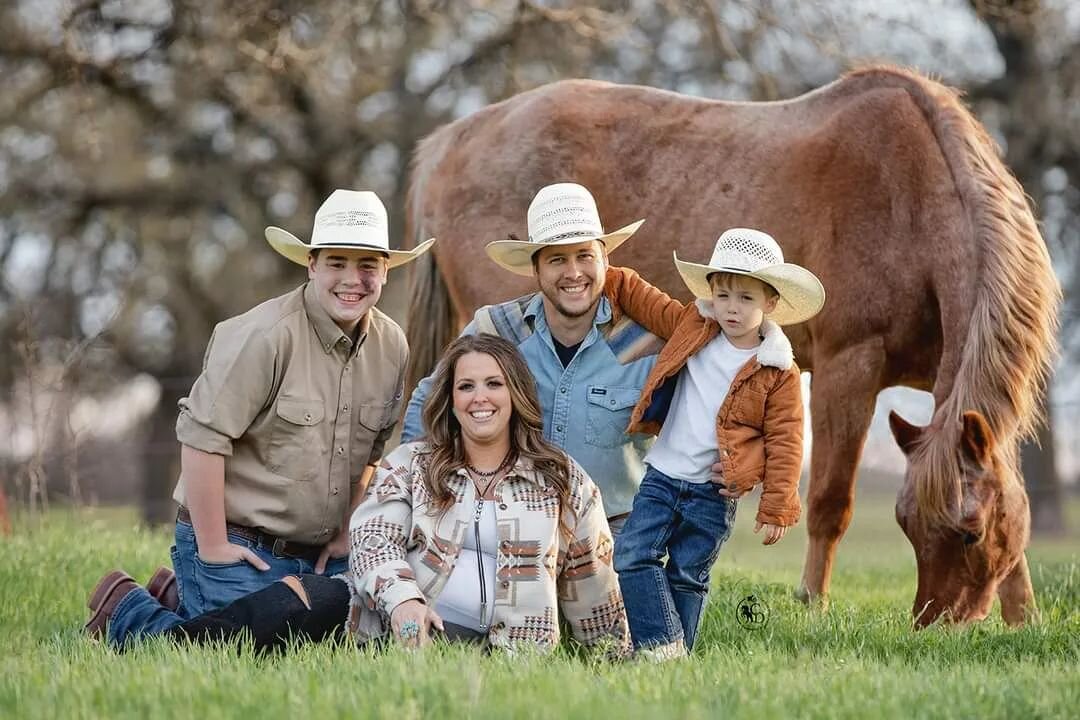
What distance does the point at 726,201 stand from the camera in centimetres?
691

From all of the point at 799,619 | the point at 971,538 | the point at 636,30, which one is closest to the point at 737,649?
the point at 799,619

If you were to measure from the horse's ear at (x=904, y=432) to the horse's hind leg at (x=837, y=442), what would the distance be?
2.87ft

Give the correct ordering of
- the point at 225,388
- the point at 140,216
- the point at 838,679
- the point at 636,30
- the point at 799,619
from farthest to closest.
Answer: the point at 140,216 < the point at 636,30 < the point at 799,619 < the point at 225,388 < the point at 838,679

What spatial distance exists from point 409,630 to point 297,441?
1.04 metres

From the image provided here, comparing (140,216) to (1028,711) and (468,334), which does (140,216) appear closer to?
(468,334)

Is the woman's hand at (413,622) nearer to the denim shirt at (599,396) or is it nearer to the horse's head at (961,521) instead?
the denim shirt at (599,396)

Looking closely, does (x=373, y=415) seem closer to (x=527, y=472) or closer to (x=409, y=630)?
(x=527, y=472)

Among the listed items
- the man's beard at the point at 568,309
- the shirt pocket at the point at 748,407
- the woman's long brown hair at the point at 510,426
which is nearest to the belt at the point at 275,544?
the woman's long brown hair at the point at 510,426

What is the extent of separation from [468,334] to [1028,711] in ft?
7.14

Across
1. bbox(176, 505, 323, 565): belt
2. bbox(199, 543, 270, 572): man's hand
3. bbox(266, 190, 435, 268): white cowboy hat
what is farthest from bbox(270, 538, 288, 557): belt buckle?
bbox(266, 190, 435, 268): white cowboy hat

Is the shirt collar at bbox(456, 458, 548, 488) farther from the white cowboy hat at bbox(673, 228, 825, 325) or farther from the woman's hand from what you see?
the white cowboy hat at bbox(673, 228, 825, 325)

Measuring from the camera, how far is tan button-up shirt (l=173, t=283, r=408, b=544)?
14.3 ft

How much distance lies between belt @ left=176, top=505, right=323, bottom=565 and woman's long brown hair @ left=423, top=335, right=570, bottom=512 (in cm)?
82

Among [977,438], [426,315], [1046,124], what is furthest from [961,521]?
[1046,124]
